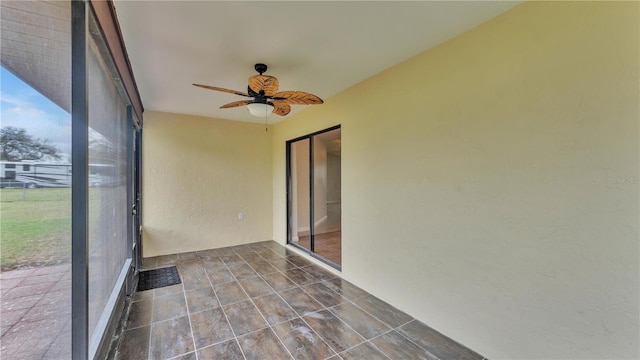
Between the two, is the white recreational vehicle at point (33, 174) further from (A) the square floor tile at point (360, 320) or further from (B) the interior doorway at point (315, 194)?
(B) the interior doorway at point (315, 194)

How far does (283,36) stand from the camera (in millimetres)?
2039

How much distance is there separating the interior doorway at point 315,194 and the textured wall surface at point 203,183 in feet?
1.94

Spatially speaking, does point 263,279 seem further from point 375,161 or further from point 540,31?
point 540,31

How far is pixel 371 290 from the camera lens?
9.61 ft

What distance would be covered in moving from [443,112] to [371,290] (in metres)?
2.01

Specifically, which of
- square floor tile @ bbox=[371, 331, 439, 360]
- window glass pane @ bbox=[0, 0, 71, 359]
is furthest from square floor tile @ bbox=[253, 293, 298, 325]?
window glass pane @ bbox=[0, 0, 71, 359]

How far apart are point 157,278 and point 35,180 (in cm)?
286

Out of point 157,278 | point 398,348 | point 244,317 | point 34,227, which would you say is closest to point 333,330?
point 398,348

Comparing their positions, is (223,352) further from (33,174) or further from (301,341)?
(33,174)

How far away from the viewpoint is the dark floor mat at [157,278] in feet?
10.2

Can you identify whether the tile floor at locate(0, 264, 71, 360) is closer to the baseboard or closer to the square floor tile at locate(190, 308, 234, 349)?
the baseboard

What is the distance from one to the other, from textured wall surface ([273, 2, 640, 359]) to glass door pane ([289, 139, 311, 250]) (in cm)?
246

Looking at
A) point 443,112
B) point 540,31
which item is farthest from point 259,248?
point 540,31

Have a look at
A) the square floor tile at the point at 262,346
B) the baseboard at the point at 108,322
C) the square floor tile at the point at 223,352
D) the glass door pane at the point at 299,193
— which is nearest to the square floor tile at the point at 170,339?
the square floor tile at the point at 223,352
